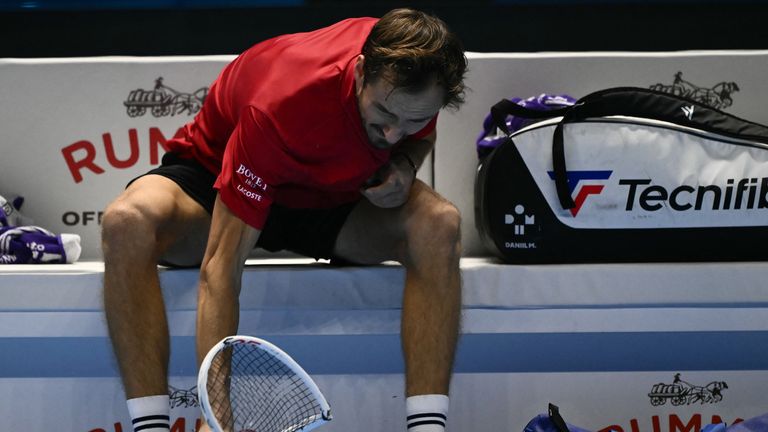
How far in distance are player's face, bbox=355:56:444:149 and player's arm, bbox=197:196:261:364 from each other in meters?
0.33

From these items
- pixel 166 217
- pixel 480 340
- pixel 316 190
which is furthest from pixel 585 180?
pixel 166 217

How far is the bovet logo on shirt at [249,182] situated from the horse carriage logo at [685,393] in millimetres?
1147

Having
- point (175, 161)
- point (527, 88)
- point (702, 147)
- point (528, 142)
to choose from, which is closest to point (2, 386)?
point (175, 161)

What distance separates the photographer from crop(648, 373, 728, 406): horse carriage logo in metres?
2.49

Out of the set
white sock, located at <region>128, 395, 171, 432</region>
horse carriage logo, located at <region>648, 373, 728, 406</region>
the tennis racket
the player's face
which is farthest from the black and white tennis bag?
white sock, located at <region>128, 395, 171, 432</region>

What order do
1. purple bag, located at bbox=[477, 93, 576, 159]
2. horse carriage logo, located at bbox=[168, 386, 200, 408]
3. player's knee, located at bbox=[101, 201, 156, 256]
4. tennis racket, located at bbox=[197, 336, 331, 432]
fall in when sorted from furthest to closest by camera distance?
purple bag, located at bbox=[477, 93, 576, 159] → horse carriage logo, located at bbox=[168, 386, 200, 408] → player's knee, located at bbox=[101, 201, 156, 256] → tennis racket, located at bbox=[197, 336, 331, 432]

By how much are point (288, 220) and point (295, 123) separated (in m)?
0.38

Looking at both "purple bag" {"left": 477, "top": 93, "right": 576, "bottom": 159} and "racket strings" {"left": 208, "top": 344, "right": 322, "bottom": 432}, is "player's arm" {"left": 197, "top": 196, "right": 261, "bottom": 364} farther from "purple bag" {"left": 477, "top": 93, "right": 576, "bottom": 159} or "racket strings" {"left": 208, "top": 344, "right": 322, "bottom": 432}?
"purple bag" {"left": 477, "top": 93, "right": 576, "bottom": 159}

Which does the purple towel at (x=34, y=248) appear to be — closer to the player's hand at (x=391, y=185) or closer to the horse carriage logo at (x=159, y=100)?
the horse carriage logo at (x=159, y=100)

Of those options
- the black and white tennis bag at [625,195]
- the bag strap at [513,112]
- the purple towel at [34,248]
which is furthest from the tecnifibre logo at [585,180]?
the purple towel at [34,248]

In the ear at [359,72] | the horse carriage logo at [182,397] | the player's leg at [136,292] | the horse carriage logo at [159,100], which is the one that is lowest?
the horse carriage logo at [182,397]

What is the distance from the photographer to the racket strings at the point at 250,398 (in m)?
1.68

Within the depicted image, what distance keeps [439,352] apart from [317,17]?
178 cm

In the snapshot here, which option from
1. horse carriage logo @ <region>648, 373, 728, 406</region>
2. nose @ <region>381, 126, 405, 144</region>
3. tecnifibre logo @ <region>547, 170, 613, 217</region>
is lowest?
horse carriage logo @ <region>648, 373, 728, 406</region>
